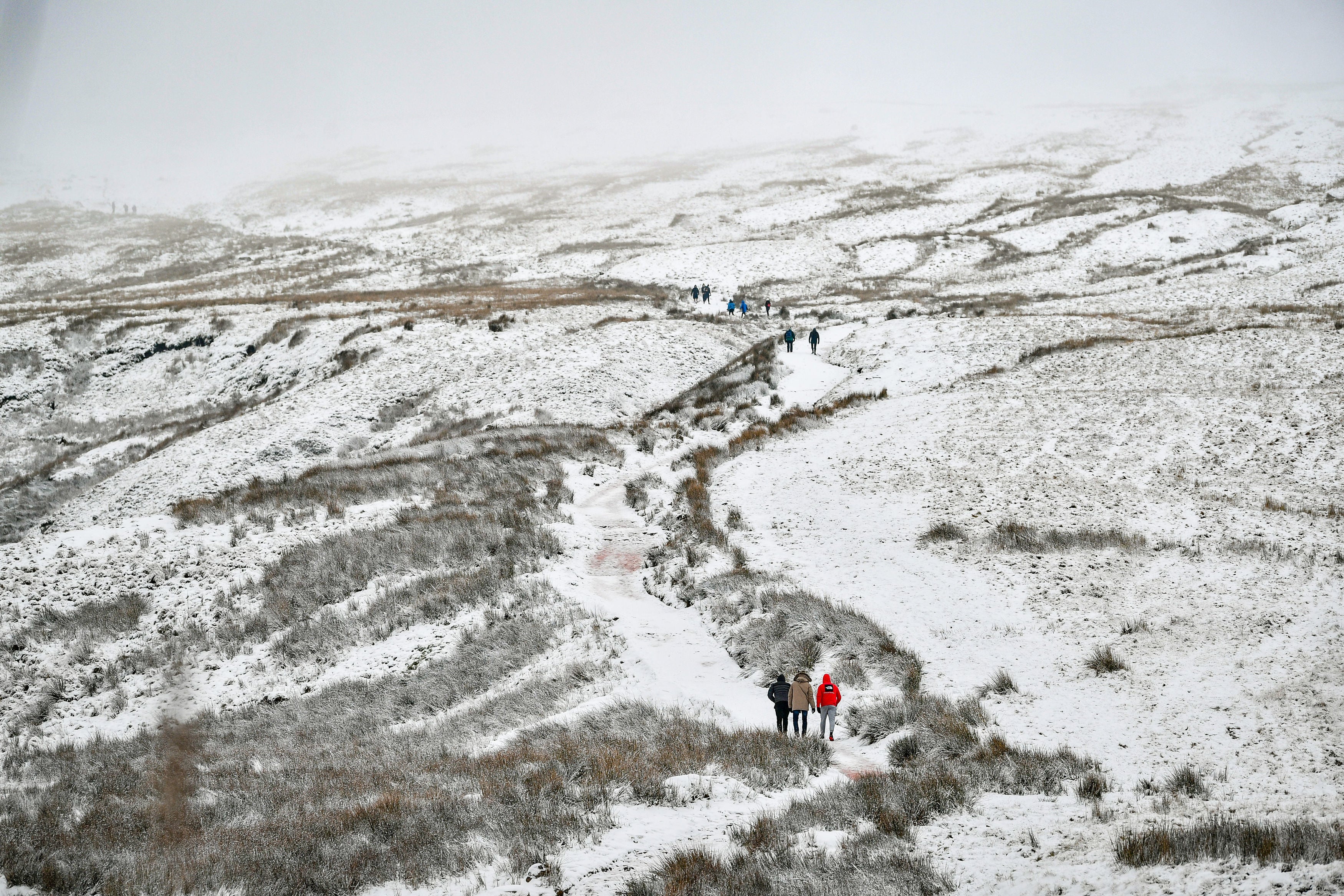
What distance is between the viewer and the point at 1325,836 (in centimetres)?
639

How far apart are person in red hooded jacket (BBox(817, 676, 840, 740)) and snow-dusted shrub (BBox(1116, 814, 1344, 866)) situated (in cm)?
479

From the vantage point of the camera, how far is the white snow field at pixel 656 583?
8250 mm

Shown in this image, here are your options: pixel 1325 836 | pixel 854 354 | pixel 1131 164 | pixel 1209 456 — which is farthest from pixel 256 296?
pixel 1131 164

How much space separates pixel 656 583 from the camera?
1802cm

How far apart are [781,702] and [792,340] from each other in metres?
29.4

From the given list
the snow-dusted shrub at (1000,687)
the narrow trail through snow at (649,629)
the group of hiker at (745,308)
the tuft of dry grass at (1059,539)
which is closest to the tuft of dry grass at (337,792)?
the narrow trail through snow at (649,629)

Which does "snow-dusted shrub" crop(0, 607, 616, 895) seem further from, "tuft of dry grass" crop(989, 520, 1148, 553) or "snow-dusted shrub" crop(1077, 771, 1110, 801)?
"tuft of dry grass" crop(989, 520, 1148, 553)

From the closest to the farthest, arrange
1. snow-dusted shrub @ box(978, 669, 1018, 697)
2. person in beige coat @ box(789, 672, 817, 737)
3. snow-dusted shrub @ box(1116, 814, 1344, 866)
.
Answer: snow-dusted shrub @ box(1116, 814, 1344, 866) < person in beige coat @ box(789, 672, 817, 737) < snow-dusted shrub @ box(978, 669, 1018, 697)

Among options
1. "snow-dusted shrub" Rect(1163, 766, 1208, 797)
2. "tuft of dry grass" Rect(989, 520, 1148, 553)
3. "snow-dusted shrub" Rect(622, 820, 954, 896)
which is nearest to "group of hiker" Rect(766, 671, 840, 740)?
"snow-dusted shrub" Rect(622, 820, 954, 896)

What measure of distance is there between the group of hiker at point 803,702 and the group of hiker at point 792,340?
92.9 feet

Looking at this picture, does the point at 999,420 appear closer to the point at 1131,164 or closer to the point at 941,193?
the point at 941,193

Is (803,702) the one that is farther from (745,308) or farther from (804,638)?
(745,308)

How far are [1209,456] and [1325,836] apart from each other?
57.0 feet

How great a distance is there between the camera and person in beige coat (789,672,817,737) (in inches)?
461
